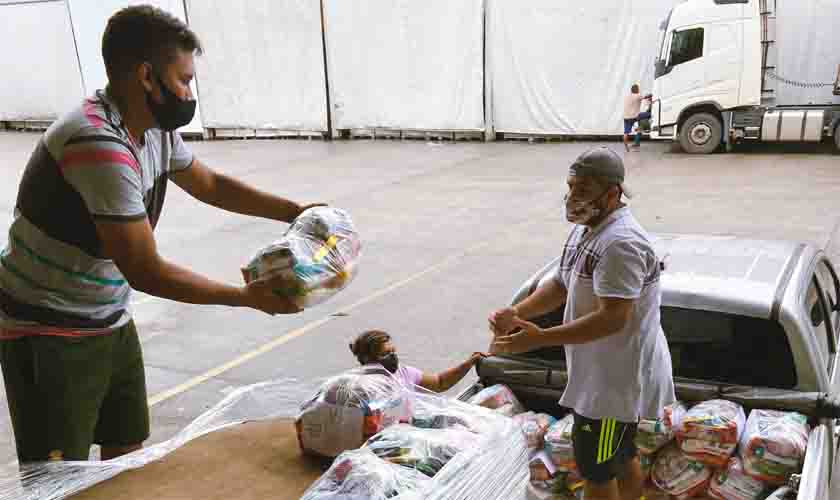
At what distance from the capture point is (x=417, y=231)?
10.5 m

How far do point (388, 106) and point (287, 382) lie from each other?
19769 millimetres

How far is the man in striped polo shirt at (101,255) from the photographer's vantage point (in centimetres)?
189

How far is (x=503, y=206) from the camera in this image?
11875 mm

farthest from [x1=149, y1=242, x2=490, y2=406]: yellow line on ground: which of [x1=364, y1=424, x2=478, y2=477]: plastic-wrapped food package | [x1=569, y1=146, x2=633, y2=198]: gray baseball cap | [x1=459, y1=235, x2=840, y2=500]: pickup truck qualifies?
[x1=364, y1=424, x2=478, y2=477]: plastic-wrapped food package

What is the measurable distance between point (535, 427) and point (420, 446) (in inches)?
78.9

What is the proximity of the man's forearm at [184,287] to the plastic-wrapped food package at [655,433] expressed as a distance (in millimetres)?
2365

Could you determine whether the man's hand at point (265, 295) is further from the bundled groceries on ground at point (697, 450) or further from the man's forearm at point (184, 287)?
the bundled groceries on ground at point (697, 450)

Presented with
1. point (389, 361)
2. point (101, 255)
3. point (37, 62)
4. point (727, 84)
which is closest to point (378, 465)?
point (101, 255)

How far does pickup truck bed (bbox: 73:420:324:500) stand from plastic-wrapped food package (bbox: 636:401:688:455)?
2.05 meters

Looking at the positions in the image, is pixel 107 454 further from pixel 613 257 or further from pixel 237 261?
pixel 237 261

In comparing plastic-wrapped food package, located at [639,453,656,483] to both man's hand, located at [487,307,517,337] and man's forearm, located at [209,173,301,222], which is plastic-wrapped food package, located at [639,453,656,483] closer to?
man's hand, located at [487,307,517,337]

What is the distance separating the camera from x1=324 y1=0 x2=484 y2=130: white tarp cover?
789 inches

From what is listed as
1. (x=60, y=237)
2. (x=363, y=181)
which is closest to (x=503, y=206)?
(x=363, y=181)

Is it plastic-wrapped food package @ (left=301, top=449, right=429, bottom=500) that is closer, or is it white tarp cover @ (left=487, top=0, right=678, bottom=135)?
plastic-wrapped food package @ (left=301, top=449, right=429, bottom=500)
